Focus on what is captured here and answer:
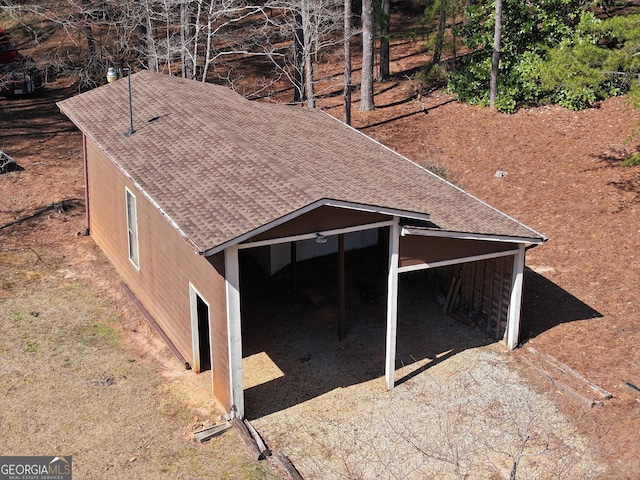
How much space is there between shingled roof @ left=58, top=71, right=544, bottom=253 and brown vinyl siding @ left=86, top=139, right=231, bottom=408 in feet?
2.67

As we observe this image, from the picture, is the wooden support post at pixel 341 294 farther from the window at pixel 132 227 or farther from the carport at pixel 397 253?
the window at pixel 132 227

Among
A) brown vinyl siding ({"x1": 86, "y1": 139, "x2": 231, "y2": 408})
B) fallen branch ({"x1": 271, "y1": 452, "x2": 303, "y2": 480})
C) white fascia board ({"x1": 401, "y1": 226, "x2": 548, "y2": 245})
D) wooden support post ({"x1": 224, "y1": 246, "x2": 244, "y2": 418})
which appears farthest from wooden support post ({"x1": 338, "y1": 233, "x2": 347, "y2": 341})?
fallen branch ({"x1": 271, "y1": 452, "x2": 303, "y2": 480})

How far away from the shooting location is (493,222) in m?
13.7

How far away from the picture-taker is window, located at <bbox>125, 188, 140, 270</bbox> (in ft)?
50.7

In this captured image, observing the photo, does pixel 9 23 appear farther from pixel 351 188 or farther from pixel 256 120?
pixel 351 188

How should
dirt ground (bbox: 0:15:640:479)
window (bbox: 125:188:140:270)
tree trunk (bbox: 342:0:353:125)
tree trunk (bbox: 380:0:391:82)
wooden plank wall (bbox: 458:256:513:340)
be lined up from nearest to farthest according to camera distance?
1. dirt ground (bbox: 0:15:640:479)
2. wooden plank wall (bbox: 458:256:513:340)
3. window (bbox: 125:188:140:270)
4. tree trunk (bbox: 342:0:353:125)
5. tree trunk (bbox: 380:0:391:82)

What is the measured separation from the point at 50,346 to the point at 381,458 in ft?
22.0

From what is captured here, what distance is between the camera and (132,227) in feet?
51.7

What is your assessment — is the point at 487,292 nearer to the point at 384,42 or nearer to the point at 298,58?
the point at 384,42

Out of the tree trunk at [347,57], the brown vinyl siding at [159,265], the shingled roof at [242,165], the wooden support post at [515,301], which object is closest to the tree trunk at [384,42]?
the tree trunk at [347,57]

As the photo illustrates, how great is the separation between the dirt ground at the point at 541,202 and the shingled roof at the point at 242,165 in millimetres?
2633

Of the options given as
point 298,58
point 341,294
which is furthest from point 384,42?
point 341,294

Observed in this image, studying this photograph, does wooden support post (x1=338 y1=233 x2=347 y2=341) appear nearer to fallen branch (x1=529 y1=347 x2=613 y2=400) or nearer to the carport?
the carport

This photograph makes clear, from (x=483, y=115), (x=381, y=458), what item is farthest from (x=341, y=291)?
(x=483, y=115)
